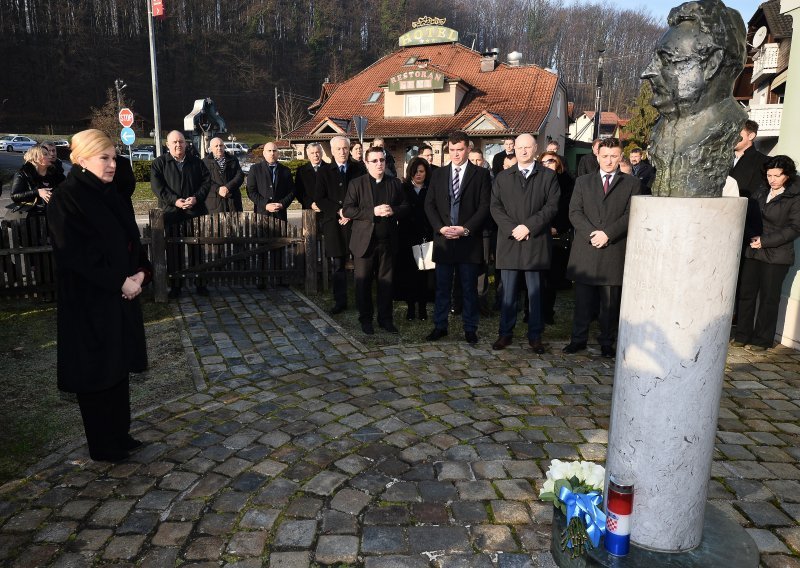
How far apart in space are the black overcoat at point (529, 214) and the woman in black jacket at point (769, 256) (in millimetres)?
2202

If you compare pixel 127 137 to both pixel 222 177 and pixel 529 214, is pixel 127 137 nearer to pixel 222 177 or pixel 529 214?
pixel 222 177

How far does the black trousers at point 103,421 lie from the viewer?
3783 millimetres

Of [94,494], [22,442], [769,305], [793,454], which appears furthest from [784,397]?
[22,442]

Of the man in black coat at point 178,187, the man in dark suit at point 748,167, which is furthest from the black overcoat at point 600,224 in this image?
the man in black coat at point 178,187

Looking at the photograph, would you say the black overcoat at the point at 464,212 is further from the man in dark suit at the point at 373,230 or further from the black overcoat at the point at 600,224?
the black overcoat at the point at 600,224

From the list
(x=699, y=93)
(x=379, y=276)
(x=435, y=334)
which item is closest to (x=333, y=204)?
(x=379, y=276)

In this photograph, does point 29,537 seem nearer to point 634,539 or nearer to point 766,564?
point 634,539

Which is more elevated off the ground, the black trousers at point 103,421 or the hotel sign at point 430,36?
the hotel sign at point 430,36

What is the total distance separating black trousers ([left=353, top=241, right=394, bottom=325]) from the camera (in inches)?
271

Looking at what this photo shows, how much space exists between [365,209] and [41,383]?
12.0 ft

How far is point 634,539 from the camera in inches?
111

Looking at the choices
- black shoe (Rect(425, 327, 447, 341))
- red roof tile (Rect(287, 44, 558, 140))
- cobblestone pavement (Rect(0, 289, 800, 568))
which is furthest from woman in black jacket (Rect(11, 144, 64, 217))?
red roof tile (Rect(287, 44, 558, 140))

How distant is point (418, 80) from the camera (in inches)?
1384

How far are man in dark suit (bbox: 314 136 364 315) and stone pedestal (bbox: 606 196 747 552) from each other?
5.32 meters
